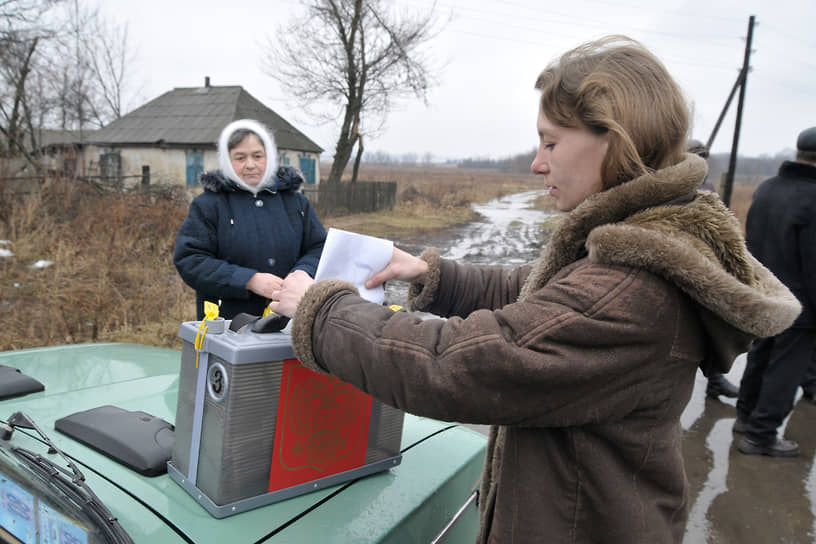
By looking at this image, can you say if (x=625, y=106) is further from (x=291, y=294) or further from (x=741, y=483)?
(x=741, y=483)

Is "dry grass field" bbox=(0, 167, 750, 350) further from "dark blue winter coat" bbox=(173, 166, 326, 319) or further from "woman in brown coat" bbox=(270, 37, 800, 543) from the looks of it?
"woman in brown coat" bbox=(270, 37, 800, 543)

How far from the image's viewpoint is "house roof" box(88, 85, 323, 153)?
2056 cm

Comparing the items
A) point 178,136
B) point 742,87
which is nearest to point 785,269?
point 742,87

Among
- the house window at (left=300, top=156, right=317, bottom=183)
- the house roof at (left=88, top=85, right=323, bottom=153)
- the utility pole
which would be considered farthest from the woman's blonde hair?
the house window at (left=300, top=156, right=317, bottom=183)

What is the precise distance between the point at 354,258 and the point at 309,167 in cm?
2321

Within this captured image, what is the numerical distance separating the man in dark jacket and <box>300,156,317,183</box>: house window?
2077 centimetres

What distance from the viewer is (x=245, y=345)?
122cm

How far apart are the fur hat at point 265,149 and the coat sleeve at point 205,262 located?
0.20 metres

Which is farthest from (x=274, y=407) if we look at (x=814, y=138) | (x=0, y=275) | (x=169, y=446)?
(x=0, y=275)

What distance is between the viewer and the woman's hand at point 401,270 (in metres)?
1.48

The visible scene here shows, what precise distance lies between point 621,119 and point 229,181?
2.27 metres

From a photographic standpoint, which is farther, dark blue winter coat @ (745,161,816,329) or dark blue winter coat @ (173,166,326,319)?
dark blue winter coat @ (745,161,816,329)

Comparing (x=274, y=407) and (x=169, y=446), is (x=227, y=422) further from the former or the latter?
(x=169, y=446)

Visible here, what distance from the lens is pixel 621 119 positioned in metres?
1.12
